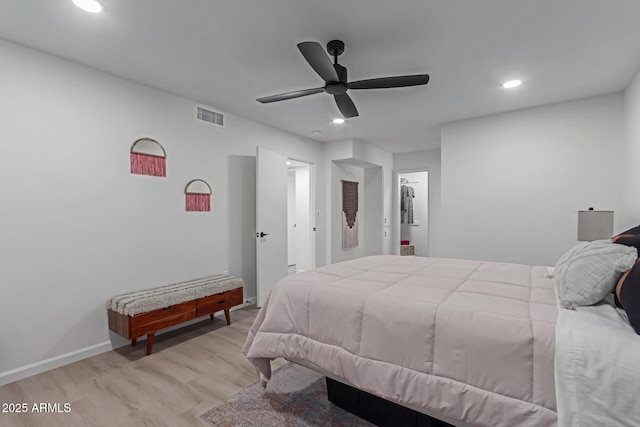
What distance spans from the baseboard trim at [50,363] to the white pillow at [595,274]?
11.2ft

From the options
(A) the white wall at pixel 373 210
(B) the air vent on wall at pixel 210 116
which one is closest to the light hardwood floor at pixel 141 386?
(B) the air vent on wall at pixel 210 116

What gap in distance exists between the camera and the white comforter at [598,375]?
94 centimetres

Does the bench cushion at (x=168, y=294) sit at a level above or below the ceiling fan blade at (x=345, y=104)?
below

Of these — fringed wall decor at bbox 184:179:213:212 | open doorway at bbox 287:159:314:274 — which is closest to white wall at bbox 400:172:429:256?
open doorway at bbox 287:159:314:274

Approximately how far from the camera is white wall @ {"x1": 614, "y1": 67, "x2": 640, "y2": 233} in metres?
2.64

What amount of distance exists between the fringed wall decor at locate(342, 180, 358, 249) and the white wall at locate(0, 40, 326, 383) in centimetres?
279

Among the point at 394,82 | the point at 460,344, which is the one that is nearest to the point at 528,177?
the point at 394,82

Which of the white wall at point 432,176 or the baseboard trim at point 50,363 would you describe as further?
the white wall at point 432,176

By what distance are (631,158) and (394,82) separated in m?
2.53

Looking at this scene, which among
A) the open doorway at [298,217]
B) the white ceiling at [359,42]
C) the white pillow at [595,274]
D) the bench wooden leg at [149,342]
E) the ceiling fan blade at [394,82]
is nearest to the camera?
the white pillow at [595,274]

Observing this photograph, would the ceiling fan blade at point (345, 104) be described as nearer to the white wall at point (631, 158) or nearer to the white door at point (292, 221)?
the white wall at point (631, 158)

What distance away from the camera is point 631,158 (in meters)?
2.81

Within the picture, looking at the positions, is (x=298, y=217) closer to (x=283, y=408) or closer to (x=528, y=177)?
(x=528, y=177)

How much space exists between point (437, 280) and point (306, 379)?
3.94ft
